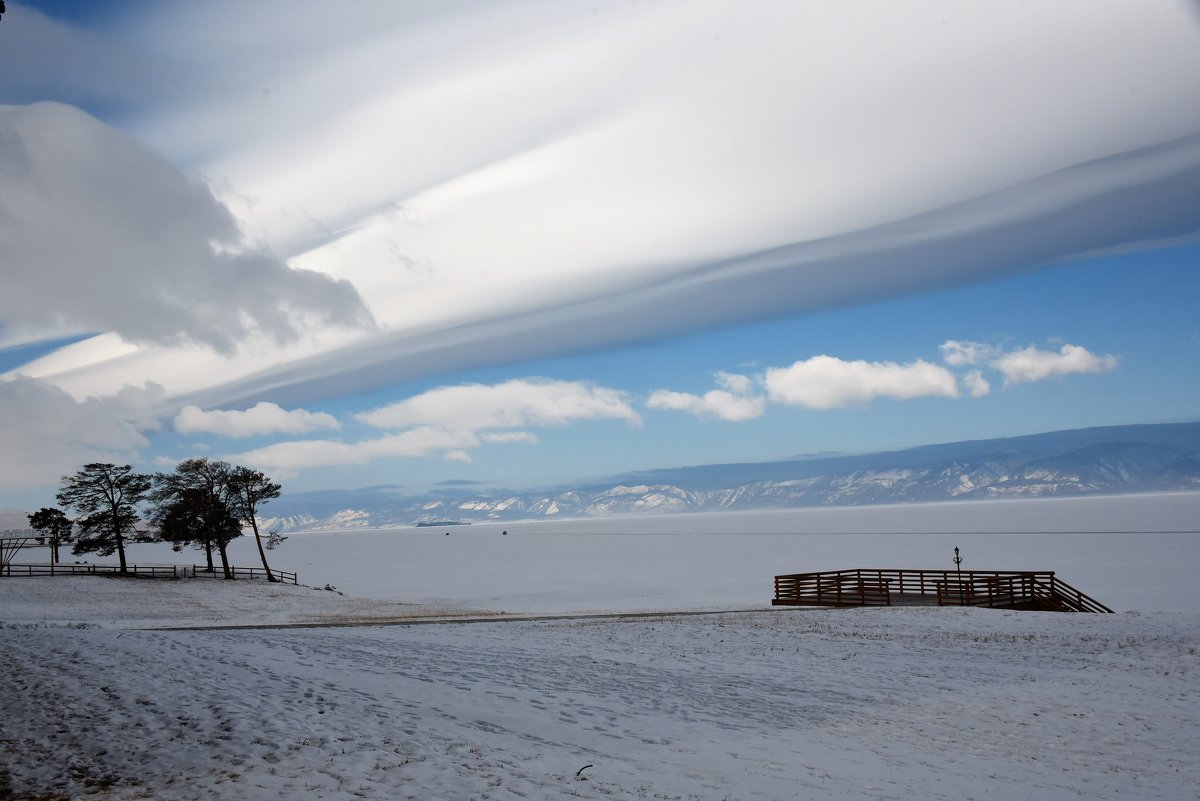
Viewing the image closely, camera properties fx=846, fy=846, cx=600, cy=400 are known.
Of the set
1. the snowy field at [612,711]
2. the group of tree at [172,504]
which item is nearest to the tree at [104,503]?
the group of tree at [172,504]

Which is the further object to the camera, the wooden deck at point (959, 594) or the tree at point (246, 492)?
the tree at point (246, 492)

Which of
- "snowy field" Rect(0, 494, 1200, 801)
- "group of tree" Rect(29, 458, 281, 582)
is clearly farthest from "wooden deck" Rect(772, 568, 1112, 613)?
"group of tree" Rect(29, 458, 281, 582)

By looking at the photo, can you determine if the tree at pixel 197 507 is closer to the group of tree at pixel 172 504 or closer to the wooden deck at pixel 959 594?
the group of tree at pixel 172 504

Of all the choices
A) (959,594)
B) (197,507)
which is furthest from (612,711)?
(197,507)

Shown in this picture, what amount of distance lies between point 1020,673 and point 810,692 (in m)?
6.12

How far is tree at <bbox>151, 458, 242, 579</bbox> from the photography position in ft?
244

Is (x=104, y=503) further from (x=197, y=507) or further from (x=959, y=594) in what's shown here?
(x=959, y=594)

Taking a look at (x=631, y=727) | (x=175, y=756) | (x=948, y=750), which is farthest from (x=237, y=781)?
(x=948, y=750)

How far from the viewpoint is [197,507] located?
244 feet

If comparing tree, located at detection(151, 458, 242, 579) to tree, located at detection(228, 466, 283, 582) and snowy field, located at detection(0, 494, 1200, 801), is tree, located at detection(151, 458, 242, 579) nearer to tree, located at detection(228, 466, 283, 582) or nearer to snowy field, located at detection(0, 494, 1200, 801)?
tree, located at detection(228, 466, 283, 582)

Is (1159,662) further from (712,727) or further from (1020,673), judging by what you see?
(712,727)

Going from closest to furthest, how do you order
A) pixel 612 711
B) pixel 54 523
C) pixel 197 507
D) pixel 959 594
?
pixel 612 711 < pixel 959 594 < pixel 197 507 < pixel 54 523

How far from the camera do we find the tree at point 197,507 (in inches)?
2928

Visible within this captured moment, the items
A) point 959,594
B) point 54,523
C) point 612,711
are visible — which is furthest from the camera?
point 54,523
